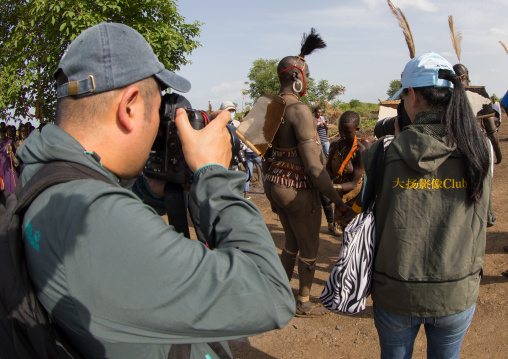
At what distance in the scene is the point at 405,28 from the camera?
12.7 feet

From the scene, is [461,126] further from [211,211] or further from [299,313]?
[299,313]

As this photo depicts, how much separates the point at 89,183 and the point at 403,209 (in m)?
1.52

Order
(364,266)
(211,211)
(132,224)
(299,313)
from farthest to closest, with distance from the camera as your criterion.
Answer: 1. (299,313)
2. (364,266)
3. (211,211)
4. (132,224)

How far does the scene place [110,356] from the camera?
86 cm

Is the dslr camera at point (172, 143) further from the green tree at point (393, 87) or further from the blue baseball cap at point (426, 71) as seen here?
the green tree at point (393, 87)

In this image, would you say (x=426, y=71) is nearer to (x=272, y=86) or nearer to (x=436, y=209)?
(x=436, y=209)

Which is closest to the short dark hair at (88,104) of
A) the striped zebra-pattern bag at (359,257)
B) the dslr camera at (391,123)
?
the striped zebra-pattern bag at (359,257)

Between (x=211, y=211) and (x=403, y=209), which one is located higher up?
(x=211, y=211)

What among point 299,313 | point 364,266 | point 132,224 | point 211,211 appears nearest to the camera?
point 132,224

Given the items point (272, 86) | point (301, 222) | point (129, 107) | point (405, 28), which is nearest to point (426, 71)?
point (129, 107)

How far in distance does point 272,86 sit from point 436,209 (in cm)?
2687

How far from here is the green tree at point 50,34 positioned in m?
6.16

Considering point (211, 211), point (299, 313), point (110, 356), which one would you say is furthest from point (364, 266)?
point (299, 313)

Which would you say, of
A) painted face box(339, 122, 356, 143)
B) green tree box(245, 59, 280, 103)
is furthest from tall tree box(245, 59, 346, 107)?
painted face box(339, 122, 356, 143)
